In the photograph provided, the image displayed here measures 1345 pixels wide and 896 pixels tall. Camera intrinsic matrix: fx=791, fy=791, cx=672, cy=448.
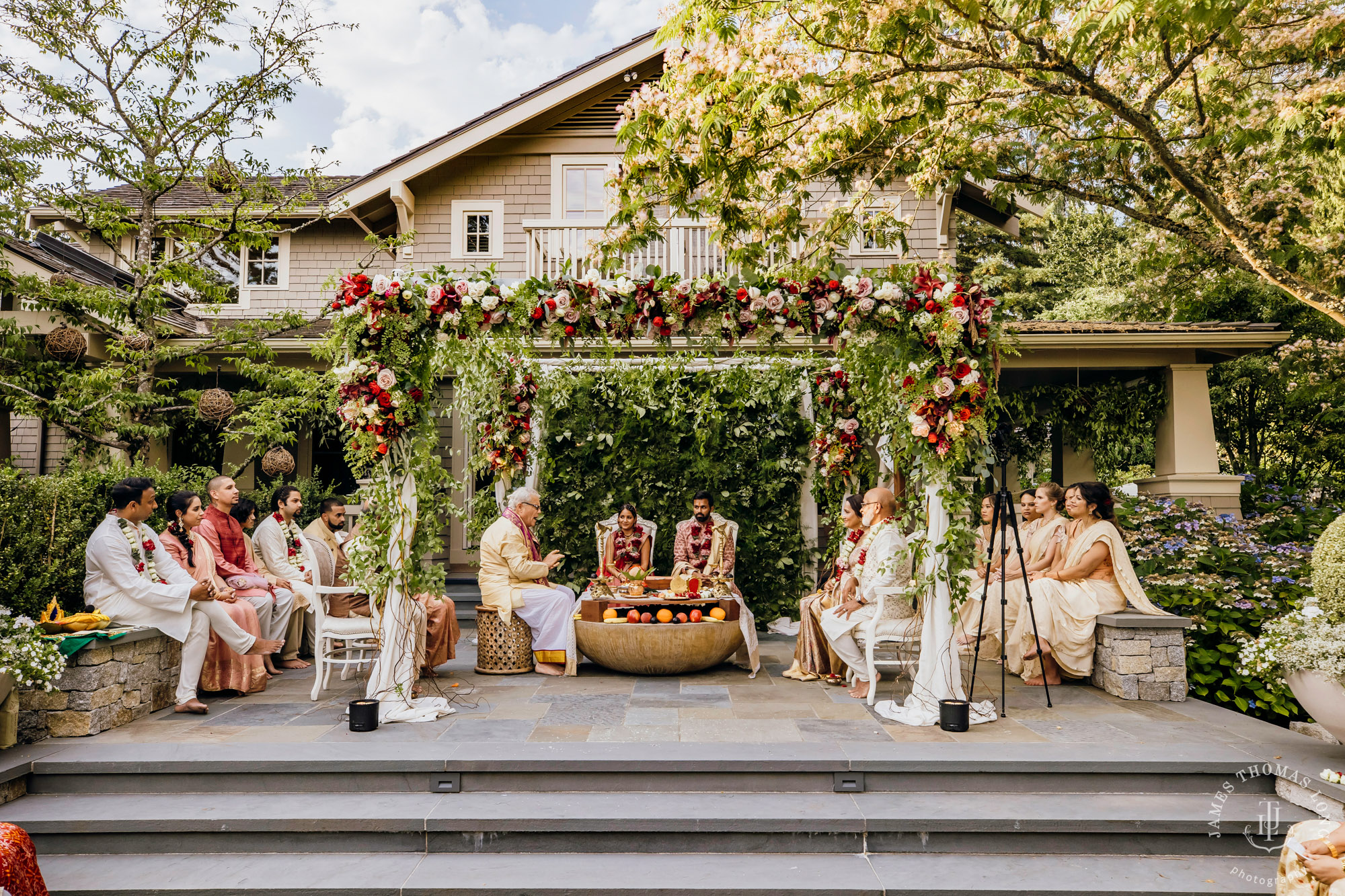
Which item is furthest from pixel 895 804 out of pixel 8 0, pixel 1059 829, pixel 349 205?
pixel 8 0

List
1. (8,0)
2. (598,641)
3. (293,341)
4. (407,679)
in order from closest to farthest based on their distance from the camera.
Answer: (407,679) → (598,641) → (8,0) → (293,341)

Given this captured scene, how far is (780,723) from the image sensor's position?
5.09 m

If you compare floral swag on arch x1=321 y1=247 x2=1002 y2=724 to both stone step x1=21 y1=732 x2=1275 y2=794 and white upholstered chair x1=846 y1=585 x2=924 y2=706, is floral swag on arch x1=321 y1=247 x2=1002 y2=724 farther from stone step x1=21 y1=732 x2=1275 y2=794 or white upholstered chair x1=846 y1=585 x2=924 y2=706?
stone step x1=21 y1=732 x2=1275 y2=794

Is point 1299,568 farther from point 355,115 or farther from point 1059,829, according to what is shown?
point 355,115

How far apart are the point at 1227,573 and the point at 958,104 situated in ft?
17.4

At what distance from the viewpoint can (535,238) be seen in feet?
35.2

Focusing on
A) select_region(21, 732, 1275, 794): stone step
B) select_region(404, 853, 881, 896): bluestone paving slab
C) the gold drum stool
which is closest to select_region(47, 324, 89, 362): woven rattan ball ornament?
the gold drum stool

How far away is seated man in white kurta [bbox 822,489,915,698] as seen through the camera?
5805 millimetres

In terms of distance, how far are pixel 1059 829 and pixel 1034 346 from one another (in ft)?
25.3

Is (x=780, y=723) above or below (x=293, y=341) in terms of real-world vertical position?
below

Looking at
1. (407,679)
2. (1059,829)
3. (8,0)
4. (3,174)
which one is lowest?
(1059,829)

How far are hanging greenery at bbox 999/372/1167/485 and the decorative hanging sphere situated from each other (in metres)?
10.2

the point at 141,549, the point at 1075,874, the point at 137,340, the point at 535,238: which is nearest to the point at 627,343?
the point at 141,549

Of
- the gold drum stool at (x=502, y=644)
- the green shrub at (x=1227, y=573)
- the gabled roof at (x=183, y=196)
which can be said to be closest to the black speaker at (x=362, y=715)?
the gold drum stool at (x=502, y=644)
